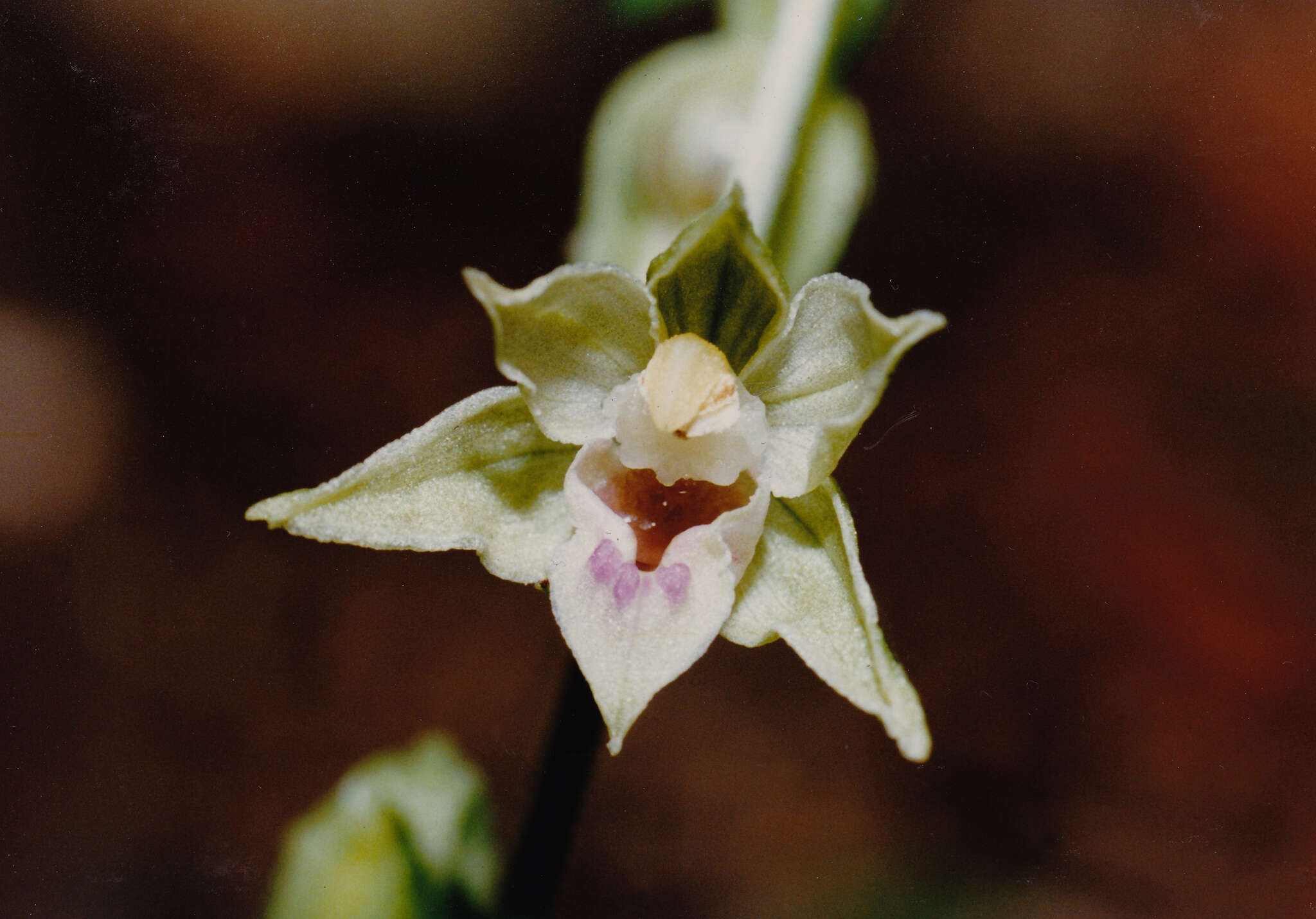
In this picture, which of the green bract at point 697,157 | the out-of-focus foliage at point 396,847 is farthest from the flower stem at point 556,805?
the green bract at point 697,157

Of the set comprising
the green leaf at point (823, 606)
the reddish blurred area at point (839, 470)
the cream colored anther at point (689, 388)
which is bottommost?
the reddish blurred area at point (839, 470)

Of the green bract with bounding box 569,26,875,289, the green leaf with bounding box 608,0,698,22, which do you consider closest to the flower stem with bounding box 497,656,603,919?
the green bract with bounding box 569,26,875,289

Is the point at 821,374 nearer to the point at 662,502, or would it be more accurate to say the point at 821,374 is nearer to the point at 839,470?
the point at 662,502

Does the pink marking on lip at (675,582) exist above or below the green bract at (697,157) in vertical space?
below

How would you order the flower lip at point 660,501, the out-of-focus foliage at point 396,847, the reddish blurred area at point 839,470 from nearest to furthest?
the flower lip at point 660,501, the out-of-focus foliage at point 396,847, the reddish blurred area at point 839,470

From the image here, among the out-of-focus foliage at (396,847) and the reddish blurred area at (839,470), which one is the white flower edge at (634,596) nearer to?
the out-of-focus foliage at (396,847)
